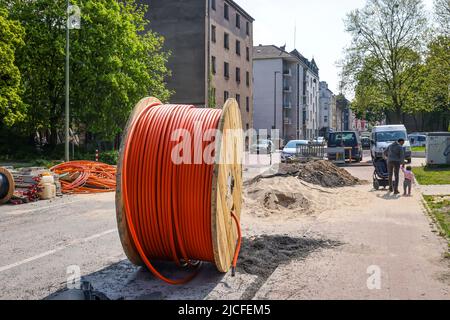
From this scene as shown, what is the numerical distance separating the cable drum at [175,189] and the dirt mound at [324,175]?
11.2 meters

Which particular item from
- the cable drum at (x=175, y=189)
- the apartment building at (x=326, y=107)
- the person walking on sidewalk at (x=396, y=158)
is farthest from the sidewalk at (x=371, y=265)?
the apartment building at (x=326, y=107)

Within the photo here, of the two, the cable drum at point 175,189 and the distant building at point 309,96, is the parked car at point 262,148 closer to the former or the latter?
the cable drum at point 175,189

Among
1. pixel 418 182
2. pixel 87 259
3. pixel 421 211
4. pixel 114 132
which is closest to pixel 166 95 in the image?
pixel 114 132

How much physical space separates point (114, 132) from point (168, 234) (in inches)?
997

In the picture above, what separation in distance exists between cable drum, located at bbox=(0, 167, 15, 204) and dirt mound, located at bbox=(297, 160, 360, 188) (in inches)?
380

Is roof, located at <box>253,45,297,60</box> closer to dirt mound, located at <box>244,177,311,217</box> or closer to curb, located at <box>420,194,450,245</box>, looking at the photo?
dirt mound, located at <box>244,177,311,217</box>

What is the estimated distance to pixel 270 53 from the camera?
76.1 metres

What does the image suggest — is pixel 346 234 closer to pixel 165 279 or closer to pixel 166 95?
pixel 165 279

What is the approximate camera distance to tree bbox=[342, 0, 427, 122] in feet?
159

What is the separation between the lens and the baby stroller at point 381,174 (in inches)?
638

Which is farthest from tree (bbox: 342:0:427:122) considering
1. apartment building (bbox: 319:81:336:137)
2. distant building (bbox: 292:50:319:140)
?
apartment building (bbox: 319:81:336:137)
